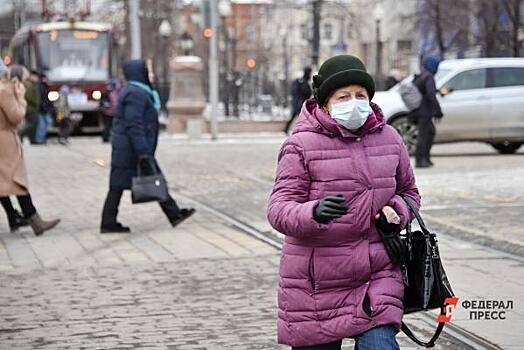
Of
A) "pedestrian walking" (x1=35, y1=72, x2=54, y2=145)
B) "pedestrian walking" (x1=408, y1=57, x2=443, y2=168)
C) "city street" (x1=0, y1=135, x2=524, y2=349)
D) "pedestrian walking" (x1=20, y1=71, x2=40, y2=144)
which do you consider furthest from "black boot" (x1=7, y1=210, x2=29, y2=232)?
"pedestrian walking" (x1=35, y1=72, x2=54, y2=145)

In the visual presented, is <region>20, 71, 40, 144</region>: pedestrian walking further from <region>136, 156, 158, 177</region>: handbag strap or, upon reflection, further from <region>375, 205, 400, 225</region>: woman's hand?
<region>375, 205, 400, 225</region>: woman's hand

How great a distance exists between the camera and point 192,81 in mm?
31844

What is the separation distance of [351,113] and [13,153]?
24.7 feet

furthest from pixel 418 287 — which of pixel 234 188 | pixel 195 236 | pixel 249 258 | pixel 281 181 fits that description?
pixel 234 188

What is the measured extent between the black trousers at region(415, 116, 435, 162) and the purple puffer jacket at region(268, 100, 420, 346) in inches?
523

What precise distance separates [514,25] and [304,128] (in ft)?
90.3

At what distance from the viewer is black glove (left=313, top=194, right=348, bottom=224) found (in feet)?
13.7

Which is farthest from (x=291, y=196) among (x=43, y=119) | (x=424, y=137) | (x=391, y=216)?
(x=43, y=119)

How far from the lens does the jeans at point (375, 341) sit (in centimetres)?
430

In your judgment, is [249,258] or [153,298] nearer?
[153,298]

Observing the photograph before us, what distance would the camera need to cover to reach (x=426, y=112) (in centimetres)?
1772

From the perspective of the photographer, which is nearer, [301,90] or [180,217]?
[180,217]

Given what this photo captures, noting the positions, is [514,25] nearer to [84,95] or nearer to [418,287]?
[84,95]

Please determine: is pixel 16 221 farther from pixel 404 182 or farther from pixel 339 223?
pixel 339 223
